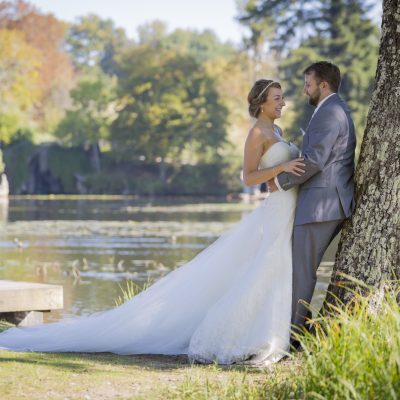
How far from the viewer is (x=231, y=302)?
5645 mm

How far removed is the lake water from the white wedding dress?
501 cm

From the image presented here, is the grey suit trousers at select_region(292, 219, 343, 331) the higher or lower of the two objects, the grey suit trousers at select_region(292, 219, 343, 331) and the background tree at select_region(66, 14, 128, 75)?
the lower

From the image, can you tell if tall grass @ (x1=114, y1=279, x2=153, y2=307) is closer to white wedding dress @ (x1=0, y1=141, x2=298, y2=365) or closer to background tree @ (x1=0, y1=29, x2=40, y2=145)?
white wedding dress @ (x1=0, y1=141, x2=298, y2=365)

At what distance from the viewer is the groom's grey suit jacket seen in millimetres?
5488

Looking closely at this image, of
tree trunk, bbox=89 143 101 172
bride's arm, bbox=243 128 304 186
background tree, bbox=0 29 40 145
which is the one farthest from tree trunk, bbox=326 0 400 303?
tree trunk, bbox=89 143 101 172

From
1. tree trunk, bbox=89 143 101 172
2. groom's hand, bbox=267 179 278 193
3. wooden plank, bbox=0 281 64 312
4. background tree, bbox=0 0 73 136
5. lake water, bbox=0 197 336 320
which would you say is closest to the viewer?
groom's hand, bbox=267 179 278 193

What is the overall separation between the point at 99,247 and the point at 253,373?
15637 mm

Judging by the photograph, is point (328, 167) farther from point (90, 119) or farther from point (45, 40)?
point (45, 40)

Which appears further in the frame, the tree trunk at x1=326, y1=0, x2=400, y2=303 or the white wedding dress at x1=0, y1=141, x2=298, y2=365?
the white wedding dress at x1=0, y1=141, x2=298, y2=365

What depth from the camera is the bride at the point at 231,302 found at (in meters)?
5.54

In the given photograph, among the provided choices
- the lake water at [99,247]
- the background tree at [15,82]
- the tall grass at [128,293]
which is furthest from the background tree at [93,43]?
the tall grass at [128,293]

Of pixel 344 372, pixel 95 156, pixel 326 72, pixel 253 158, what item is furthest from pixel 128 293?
pixel 95 156

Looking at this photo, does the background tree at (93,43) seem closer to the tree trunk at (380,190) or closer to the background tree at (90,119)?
the background tree at (90,119)

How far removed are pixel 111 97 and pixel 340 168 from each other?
168 ft
